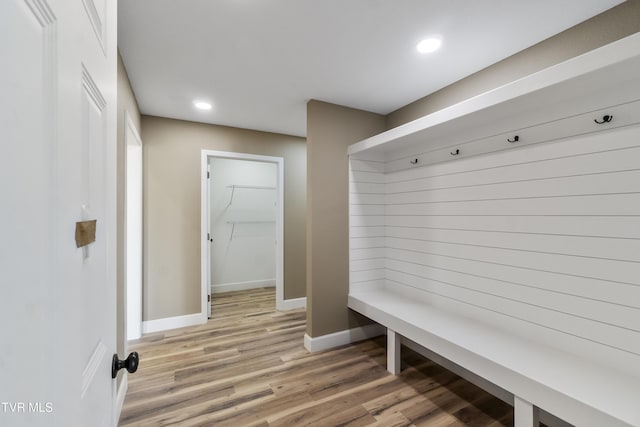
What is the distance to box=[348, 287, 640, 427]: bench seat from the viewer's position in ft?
3.87

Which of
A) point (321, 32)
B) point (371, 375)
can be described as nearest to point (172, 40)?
point (321, 32)

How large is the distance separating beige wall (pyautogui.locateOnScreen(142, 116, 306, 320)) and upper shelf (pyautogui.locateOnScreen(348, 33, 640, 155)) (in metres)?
2.43

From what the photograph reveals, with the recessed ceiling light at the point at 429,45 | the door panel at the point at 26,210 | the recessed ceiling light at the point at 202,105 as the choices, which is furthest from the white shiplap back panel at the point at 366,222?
the door panel at the point at 26,210

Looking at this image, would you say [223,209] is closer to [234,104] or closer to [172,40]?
[234,104]

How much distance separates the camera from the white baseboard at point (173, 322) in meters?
3.11

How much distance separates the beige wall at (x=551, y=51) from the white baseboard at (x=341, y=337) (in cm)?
234

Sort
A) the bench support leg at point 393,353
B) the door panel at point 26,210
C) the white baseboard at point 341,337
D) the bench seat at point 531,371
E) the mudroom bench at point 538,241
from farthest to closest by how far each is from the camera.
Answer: the white baseboard at point 341,337 → the bench support leg at point 393,353 → the mudroom bench at point 538,241 → the bench seat at point 531,371 → the door panel at point 26,210

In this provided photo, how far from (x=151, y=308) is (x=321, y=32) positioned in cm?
328

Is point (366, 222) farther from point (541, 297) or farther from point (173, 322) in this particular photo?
point (173, 322)

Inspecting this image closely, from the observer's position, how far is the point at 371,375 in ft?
7.58

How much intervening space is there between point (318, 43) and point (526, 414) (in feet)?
8.09

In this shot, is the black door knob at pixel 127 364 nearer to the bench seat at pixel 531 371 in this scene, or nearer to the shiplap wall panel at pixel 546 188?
the bench seat at pixel 531 371

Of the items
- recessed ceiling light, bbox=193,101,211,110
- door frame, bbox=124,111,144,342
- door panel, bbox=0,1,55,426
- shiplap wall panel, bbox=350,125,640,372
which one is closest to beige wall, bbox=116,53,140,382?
recessed ceiling light, bbox=193,101,211,110

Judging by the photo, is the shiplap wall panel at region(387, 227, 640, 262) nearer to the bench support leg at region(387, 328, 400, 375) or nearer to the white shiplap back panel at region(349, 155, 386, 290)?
the white shiplap back panel at region(349, 155, 386, 290)
